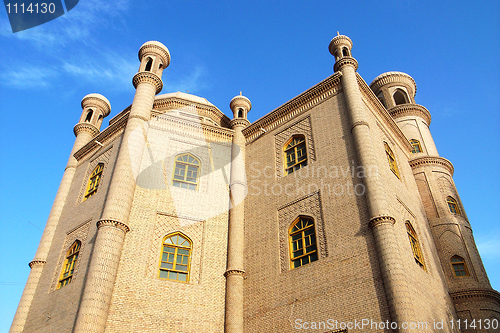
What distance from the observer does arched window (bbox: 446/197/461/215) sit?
47.4 feet

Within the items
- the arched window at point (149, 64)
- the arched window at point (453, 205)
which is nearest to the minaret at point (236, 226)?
the arched window at point (149, 64)

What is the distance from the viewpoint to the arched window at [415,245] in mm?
10492

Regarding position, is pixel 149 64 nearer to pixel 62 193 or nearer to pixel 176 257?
pixel 62 193

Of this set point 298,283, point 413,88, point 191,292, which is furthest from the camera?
point 413,88

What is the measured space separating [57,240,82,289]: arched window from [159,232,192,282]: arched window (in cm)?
268

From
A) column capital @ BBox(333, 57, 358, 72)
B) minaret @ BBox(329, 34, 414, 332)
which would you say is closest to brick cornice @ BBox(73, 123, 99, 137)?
minaret @ BBox(329, 34, 414, 332)

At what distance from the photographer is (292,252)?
10750 mm

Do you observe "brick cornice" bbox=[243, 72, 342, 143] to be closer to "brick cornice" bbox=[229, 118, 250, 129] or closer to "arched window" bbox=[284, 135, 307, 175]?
"brick cornice" bbox=[229, 118, 250, 129]

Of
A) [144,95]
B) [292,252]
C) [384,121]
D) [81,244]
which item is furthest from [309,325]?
[144,95]

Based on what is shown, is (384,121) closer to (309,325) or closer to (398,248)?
(398,248)

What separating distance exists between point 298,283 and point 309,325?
1086 mm

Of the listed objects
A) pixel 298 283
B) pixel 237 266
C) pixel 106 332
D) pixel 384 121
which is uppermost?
pixel 384 121

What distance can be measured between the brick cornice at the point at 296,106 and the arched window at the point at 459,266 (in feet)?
22.1

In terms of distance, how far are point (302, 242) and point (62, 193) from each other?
29.9 ft
